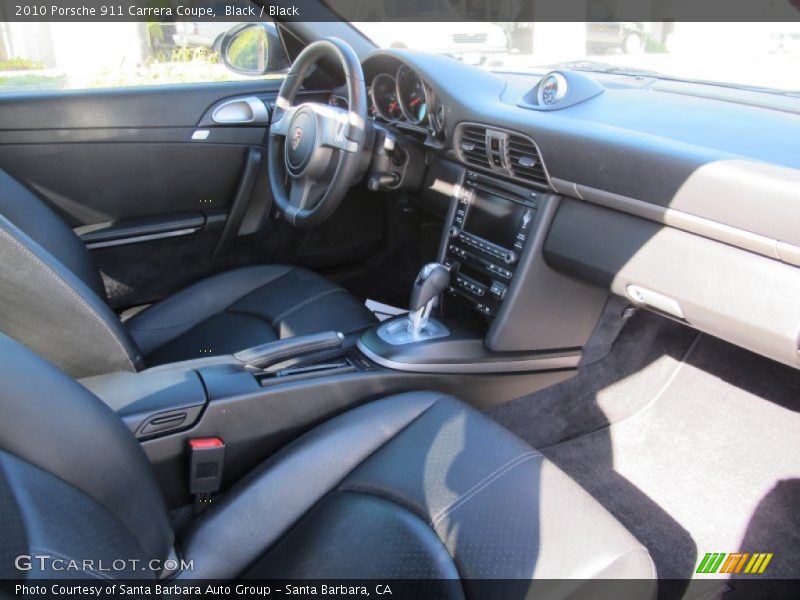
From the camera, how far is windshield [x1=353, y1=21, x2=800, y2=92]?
1721 millimetres

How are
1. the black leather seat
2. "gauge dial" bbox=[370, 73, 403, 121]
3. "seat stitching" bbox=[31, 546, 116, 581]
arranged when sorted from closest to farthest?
"seat stitching" bbox=[31, 546, 116, 581] → the black leather seat → "gauge dial" bbox=[370, 73, 403, 121]

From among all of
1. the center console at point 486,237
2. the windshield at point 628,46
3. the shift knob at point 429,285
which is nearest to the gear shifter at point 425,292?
the shift knob at point 429,285

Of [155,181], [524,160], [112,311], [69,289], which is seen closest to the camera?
[69,289]

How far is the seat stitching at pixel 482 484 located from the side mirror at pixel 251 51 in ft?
6.47

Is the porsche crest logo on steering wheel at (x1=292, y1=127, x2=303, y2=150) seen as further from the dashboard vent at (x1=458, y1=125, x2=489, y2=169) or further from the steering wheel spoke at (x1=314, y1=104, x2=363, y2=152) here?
the dashboard vent at (x1=458, y1=125, x2=489, y2=169)

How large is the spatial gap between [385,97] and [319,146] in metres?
0.52

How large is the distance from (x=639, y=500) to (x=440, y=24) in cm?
175

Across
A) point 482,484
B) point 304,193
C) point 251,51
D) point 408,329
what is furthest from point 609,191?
point 251,51

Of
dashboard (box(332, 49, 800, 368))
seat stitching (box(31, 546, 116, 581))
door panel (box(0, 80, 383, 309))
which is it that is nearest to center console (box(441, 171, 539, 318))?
dashboard (box(332, 49, 800, 368))

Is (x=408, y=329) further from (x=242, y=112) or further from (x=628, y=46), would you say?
(x=242, y=112)

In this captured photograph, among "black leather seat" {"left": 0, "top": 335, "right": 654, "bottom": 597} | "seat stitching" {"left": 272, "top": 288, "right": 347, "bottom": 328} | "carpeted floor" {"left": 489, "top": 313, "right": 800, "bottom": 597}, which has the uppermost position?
"black leather seat" {"left": 0, "top": 335, "right": 654, "bottom": 597}

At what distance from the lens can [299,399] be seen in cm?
156

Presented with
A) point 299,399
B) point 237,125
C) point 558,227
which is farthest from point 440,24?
point 299,399

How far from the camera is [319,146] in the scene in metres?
1.99
